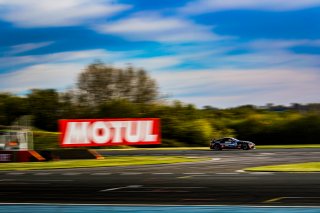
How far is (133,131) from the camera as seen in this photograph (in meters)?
43.3

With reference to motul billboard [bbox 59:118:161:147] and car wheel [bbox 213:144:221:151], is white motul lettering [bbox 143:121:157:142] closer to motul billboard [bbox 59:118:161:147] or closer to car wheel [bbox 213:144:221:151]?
motul billboard [bbox 59:118:161:147]

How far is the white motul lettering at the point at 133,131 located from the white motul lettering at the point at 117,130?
1.69 ft

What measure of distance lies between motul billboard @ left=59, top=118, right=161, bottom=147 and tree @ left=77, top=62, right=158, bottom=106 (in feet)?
109

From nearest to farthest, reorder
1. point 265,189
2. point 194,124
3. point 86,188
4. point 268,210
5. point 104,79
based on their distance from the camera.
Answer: point 268,210 < point 265,189 < point 86,188 < point 194,124 < point 104,79

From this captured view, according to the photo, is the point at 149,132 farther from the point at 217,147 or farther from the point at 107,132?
the point at 217,147

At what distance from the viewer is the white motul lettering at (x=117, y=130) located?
42938 mm

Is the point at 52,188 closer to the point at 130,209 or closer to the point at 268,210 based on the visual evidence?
the point at 130,209

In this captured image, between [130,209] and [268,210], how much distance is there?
119 inches

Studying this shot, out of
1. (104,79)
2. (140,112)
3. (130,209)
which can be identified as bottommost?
(130,209)

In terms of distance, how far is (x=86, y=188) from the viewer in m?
17.6

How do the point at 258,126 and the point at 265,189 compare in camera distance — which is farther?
the point at 258,126

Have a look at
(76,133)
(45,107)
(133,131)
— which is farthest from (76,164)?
(45,107)

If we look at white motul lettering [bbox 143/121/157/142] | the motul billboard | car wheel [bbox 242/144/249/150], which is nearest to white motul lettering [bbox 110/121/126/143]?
the motul billboard

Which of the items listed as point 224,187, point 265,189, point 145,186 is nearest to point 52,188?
point 145,186
